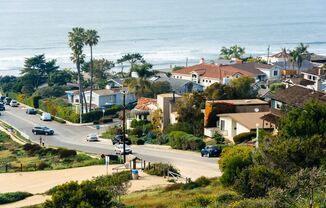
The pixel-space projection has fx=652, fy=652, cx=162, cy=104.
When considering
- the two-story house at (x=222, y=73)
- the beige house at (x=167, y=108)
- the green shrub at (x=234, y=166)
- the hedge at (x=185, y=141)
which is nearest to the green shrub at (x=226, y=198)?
the green shrub at (x=234, y=166)

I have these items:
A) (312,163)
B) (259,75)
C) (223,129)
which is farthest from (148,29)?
(312,163)

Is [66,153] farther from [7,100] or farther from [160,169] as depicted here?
[7,100]

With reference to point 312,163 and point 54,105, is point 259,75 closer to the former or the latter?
point 54,105

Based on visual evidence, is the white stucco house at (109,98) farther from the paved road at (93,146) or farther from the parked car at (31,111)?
the paved road at (93,146)

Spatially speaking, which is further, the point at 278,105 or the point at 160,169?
the point at 278,105

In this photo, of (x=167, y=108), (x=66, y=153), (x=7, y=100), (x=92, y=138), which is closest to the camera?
(x=66, y=153)

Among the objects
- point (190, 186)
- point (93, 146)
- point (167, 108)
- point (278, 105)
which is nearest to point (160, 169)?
point (190, 186)
